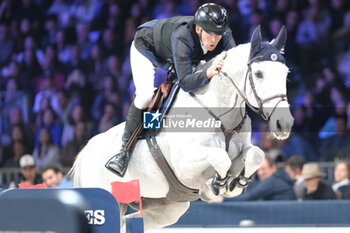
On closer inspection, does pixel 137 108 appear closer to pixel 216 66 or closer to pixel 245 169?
pixel 216 66

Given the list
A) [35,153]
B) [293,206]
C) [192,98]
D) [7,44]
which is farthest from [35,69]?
[192,98]

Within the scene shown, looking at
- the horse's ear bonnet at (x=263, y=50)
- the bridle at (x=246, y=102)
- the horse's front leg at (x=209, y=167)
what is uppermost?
the horse's ear bonnet at (x=263, y=50)

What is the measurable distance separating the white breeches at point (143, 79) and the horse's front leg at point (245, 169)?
78 cm

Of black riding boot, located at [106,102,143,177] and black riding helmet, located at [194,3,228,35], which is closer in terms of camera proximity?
black riding helmet, located at [194,3,228,35]

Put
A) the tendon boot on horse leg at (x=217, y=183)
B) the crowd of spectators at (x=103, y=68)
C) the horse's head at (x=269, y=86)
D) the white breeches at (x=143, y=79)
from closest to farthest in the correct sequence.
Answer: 1. the horse's head at (x=269, y=86)
2. the tendon boot on horse leg at (x=217, y=183)
3. the white breeches at (x=143, y=79)
4. the crowd of spectators at (x=103, y=68)

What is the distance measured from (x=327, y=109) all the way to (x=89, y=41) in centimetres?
377

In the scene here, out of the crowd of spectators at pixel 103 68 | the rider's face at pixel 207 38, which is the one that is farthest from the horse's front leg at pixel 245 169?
the crowd of spectators at pixel 103 68

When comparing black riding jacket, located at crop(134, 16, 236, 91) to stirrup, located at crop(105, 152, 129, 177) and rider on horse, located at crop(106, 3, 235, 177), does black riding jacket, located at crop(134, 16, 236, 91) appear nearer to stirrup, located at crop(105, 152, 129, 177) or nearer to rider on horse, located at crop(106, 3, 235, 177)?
rider on horse, located at crop(106, 3, 235, 177)

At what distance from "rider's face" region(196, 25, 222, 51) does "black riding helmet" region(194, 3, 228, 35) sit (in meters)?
0.04

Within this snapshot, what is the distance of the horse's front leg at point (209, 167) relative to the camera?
4.18 m

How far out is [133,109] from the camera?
4.76m

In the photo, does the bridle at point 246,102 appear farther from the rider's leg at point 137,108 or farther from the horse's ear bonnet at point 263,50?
the rider's leg at point 137,108

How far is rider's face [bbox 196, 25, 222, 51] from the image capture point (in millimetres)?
4395

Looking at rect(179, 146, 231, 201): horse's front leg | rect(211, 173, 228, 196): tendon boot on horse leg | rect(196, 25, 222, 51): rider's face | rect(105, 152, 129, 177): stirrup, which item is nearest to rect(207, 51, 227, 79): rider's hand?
rect(196, 25, 222, 51): rider's face
